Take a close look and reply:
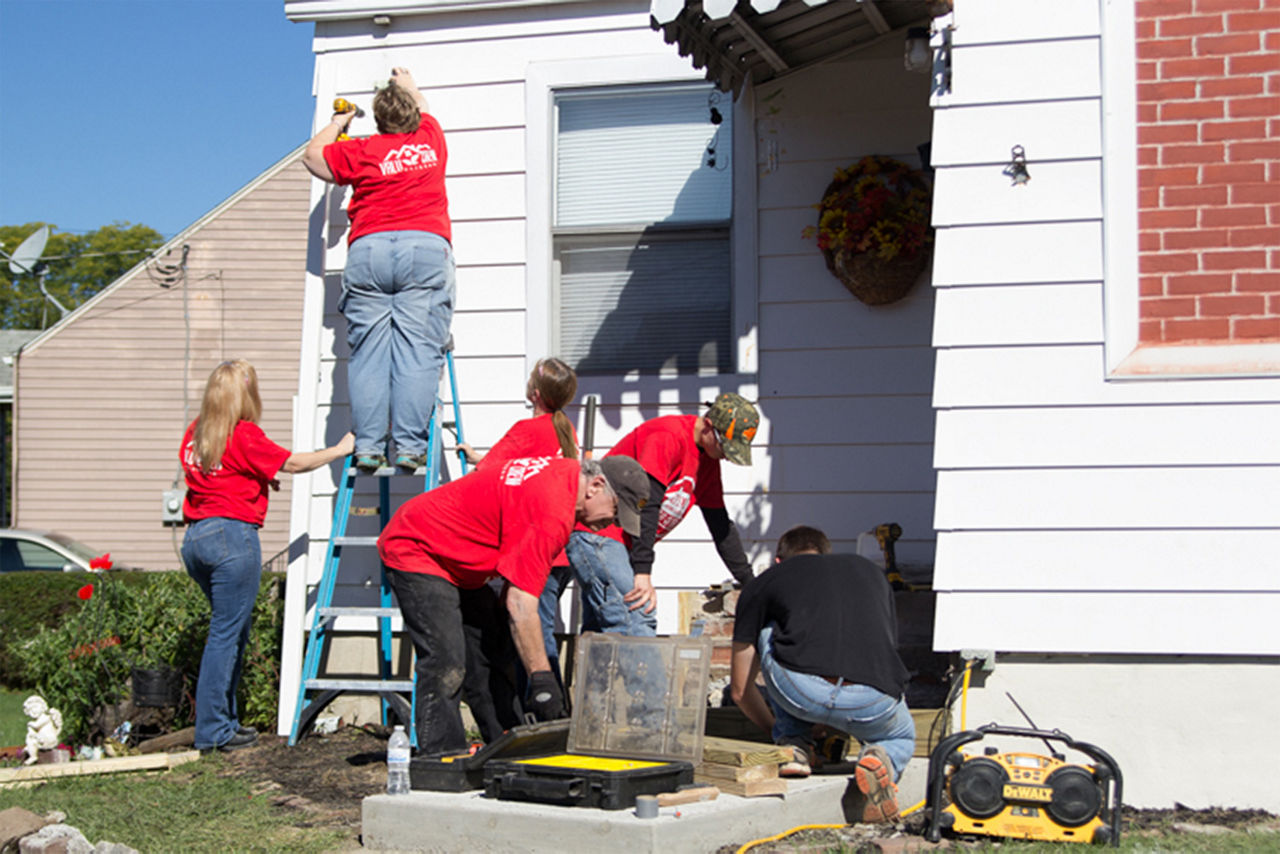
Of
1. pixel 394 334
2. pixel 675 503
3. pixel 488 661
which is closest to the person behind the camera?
pixel 488 661

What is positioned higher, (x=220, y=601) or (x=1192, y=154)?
(x=1192, y=154)

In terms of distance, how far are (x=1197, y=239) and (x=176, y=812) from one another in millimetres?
4750

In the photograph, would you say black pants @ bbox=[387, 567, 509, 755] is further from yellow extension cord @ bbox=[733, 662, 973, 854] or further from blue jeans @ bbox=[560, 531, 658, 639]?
yellow extension cord @ bbox=[733, 662, 973, 854]

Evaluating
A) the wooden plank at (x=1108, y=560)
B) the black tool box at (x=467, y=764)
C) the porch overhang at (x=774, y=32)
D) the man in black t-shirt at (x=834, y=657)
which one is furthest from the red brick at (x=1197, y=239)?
the black tool box at (x=467, y=764)

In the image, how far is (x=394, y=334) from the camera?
20.3ft

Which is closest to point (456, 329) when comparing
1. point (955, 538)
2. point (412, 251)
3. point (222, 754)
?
point (412, 251)

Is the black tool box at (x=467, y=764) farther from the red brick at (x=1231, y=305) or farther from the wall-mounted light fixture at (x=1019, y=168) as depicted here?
the red brick at (x=1231, y=305)

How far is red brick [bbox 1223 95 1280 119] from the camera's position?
502cm

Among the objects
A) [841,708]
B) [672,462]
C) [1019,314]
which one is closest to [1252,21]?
[1019,314]

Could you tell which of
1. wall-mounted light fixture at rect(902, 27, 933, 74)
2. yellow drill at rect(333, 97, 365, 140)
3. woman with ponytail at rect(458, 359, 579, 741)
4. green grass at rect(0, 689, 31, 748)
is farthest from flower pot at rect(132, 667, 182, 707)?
wall-mounted light fixture at rect(902, 27, 933, 74)

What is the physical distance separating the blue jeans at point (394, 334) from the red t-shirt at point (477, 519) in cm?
120

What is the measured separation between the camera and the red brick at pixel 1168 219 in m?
5.05

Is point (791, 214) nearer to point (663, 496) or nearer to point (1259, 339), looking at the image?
point (663, 496)

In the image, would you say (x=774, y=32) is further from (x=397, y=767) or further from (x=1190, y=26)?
(x=397, y=767)
